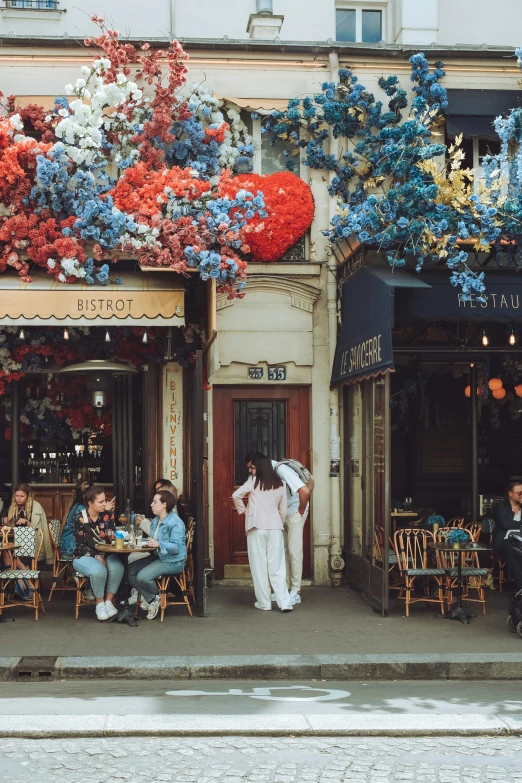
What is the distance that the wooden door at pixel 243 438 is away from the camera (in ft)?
45.2

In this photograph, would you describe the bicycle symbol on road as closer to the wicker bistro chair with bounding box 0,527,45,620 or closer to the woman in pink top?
the woman in pink top

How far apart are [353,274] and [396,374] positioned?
2859 mm

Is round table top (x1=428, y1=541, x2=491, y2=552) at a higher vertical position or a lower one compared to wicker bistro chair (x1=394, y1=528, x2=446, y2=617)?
higher

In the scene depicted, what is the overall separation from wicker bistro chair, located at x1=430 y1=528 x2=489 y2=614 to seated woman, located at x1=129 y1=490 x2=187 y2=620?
3.07 metres

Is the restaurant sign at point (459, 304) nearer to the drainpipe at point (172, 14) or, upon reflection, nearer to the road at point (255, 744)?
the road at point (255, 744)

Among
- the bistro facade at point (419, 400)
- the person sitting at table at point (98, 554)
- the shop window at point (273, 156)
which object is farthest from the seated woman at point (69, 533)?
the shop window at point (273, 156)

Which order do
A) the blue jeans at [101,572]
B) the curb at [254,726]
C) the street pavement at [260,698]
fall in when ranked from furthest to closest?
the blue jeans at [101,572] → the street pavement at [260,698] → the curb at [254,726]

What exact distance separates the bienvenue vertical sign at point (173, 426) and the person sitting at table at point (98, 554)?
1920mm

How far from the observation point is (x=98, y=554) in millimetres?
11656

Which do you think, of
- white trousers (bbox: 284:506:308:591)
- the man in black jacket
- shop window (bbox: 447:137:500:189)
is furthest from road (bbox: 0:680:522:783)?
shop window (bbox: 447:137:500:189)

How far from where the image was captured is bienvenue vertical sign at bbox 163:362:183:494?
543 inches

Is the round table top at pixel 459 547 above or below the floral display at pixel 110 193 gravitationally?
below

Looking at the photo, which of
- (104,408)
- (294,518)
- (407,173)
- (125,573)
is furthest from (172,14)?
(125,573)

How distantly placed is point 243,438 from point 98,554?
117 inches
